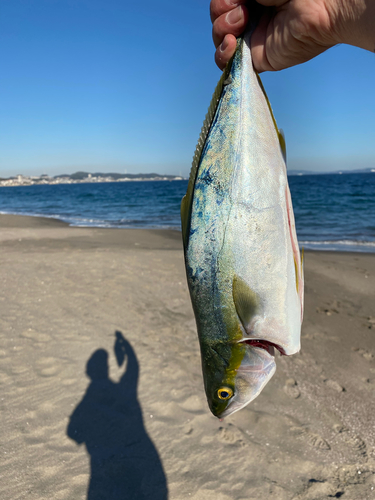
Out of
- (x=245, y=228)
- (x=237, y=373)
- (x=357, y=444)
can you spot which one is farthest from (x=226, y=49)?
(x=357, y=444)

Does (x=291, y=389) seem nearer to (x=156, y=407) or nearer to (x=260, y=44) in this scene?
(x=156, y=407)

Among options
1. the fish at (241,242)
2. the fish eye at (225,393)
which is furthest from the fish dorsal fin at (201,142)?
the fish eye at (225,393)

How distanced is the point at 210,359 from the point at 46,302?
4881 millimetres

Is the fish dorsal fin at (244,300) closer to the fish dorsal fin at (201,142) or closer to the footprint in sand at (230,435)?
the fish dorsal fin at (201,142)

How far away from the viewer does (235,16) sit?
1584 millimetres

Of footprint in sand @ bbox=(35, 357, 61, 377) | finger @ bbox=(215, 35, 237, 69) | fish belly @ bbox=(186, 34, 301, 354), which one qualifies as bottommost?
footprint in sand @ bbox=(35, 357, 61, 377)

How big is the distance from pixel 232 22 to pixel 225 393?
171cm

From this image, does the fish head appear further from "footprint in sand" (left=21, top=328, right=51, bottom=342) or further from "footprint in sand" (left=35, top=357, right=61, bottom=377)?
"footprint in sand" (left=21, top=328, right=51, bottom=342)

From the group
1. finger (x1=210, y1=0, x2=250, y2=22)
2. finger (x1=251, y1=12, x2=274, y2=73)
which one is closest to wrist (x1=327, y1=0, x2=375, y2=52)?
finger (x1=251, y1=12, x2=274, y2=73)

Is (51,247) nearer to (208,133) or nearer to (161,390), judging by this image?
(161,390)

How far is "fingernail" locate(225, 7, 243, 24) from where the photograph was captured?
1581 mm

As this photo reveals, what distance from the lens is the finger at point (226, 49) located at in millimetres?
1565

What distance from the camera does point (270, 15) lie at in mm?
1653

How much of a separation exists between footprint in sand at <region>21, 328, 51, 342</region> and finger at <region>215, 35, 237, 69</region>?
4.33 metres
